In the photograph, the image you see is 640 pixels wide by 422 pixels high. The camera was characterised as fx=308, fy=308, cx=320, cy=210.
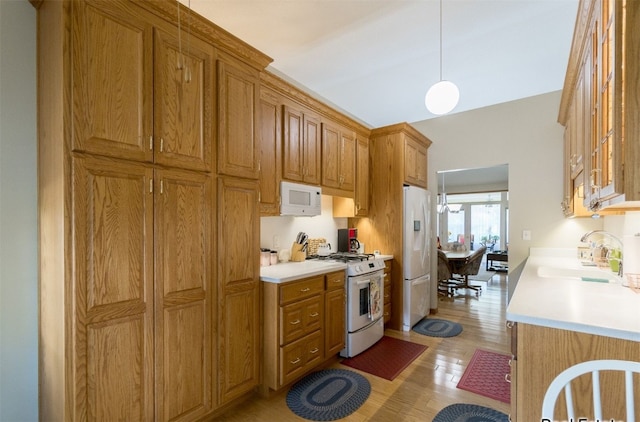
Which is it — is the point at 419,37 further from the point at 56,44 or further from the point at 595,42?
the point at 56,44

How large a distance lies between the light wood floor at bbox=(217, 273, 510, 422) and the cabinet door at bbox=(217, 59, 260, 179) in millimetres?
1666

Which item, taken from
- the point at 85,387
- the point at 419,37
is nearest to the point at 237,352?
the point at 85,387

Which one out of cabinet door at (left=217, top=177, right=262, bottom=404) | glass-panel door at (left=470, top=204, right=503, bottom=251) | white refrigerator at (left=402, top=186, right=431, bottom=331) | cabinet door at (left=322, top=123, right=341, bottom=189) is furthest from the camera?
glass-panel door at (left=470, top=204, right=503, bottom=251)

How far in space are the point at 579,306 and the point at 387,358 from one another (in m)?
1.93

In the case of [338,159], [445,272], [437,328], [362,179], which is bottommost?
[437,328]

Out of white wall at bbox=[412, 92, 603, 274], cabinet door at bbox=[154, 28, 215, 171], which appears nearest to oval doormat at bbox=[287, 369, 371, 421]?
cabinet door at bbox=[154, 28, 215, 171]

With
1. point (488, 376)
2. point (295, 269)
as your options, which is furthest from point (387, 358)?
point (295, 269)

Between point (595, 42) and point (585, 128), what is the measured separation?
1.67 ft

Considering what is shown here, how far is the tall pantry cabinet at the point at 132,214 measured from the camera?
142cm

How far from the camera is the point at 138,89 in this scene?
1.64 meters

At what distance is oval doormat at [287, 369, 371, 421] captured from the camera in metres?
2.14

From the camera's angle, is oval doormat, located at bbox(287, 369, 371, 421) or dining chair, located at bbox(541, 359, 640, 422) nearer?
dining chair, located at bbox(541, 359, 640, 422)

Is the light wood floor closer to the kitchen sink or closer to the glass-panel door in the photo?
the kitchen sink

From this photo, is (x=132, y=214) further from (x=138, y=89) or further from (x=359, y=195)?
(x=359, y=195)
